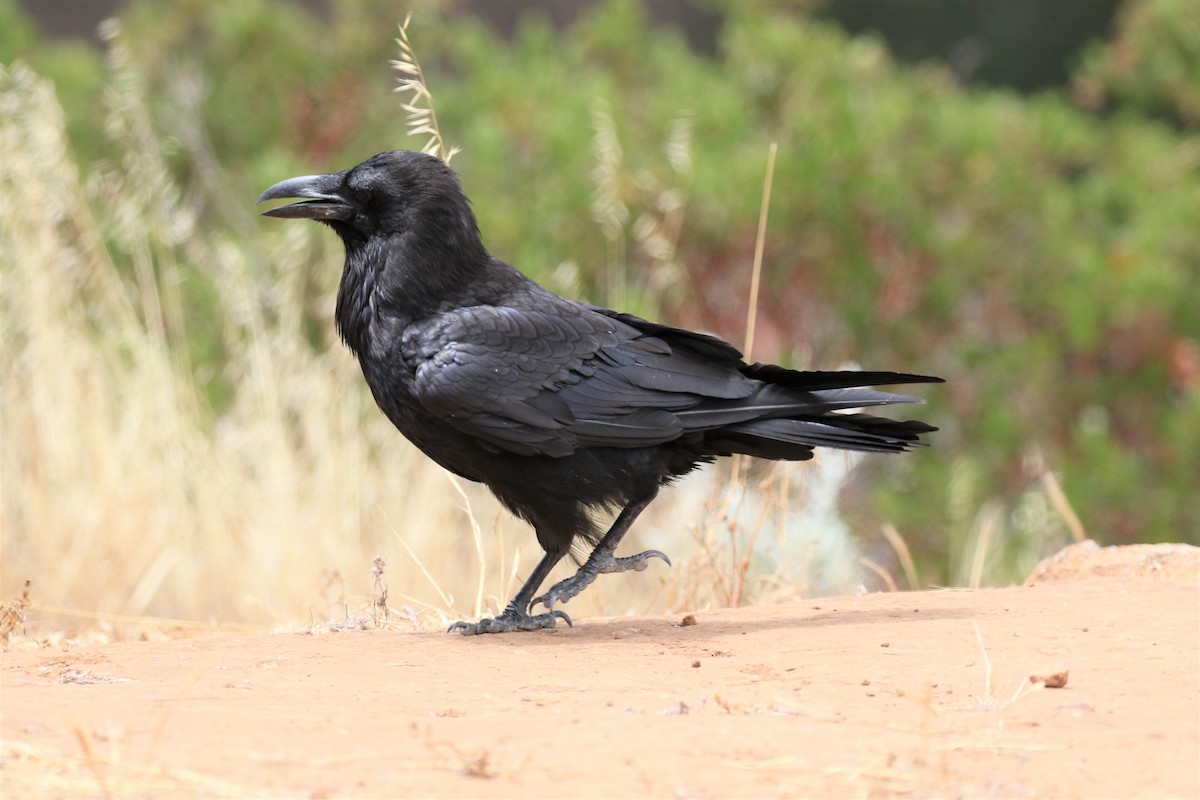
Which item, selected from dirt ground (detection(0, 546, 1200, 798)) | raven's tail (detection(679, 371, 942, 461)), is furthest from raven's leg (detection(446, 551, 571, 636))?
raven's tail (detection(679, 371, 942, 461))

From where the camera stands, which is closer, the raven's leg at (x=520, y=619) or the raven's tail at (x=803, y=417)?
the raven's leg at (x=520, y=619)

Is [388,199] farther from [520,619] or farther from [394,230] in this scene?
[520,619]

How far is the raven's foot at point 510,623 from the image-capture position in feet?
14.5

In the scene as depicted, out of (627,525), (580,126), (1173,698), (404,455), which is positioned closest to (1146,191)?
(580,126)

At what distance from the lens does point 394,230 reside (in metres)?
4.83

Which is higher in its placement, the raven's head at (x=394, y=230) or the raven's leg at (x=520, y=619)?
the raven's head at (x=394, y=230)

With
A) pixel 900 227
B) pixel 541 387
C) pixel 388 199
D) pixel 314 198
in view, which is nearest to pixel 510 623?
pixel 541 387

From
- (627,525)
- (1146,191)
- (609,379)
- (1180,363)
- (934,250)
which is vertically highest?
(1146,191)

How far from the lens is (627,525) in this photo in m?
4.81

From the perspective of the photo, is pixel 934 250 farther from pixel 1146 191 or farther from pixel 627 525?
pixel 627 525

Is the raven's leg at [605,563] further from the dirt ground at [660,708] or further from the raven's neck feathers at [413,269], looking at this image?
the raven's neck feathers at [413,269]

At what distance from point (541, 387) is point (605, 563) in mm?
656

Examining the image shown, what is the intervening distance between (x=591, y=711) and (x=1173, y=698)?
1301mm

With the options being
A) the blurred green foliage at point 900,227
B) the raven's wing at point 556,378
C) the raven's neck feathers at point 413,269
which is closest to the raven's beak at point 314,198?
the raven's neck feathers at point 413,269
